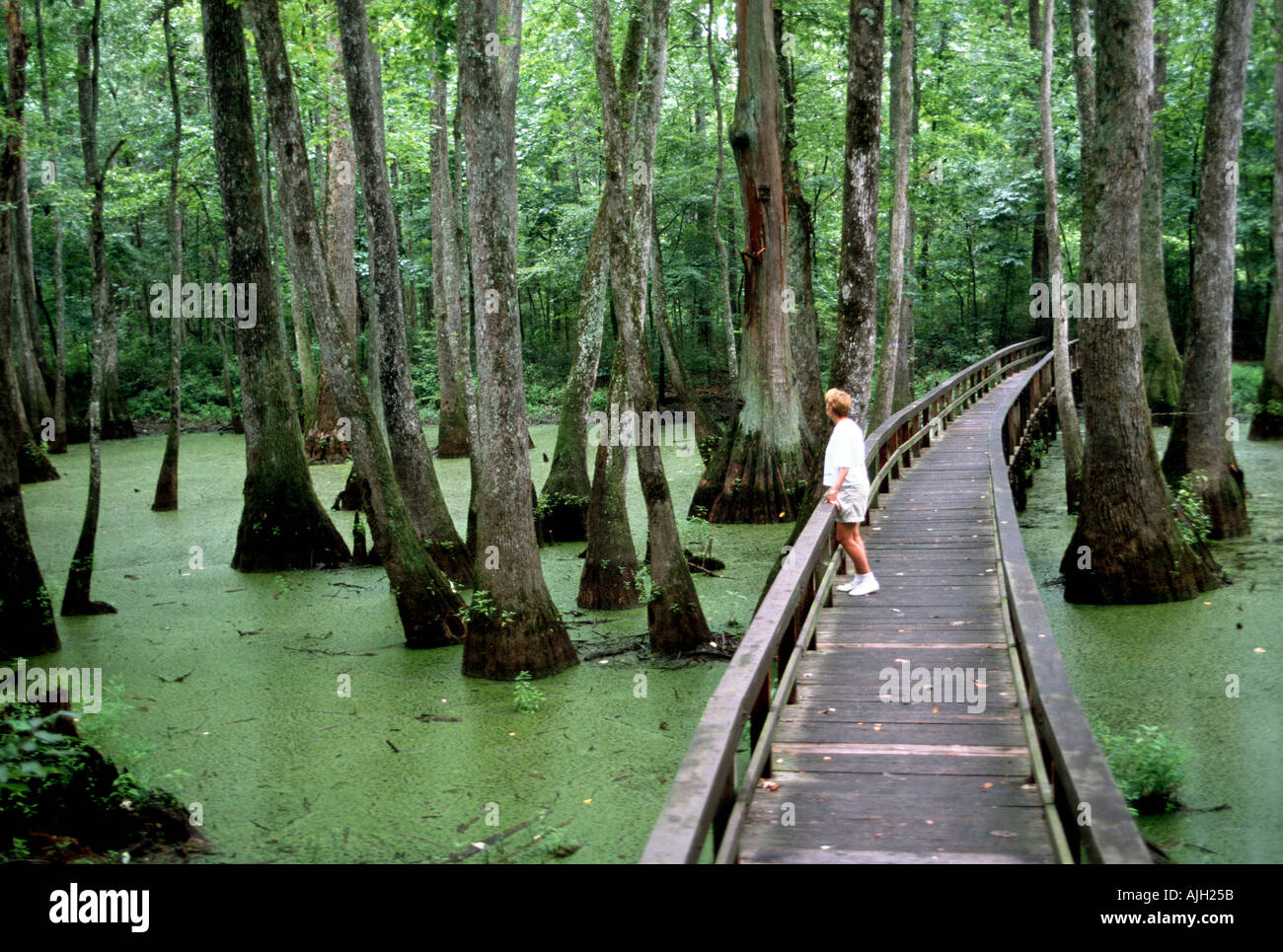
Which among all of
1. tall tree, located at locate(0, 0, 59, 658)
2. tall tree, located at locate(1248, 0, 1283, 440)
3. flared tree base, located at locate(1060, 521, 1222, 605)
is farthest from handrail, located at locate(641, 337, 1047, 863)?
tall tree, located at locate(1248, 0, 1283, 440)

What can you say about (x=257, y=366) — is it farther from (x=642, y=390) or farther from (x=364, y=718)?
(x=364, y=718)

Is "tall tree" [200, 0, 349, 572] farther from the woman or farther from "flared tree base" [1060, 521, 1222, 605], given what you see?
"flared tree base" [1060, 521, 1222, 605]

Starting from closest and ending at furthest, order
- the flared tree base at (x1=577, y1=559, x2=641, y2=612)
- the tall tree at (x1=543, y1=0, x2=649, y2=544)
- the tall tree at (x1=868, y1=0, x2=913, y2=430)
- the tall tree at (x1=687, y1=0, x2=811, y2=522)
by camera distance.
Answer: the tall tree at (x1=543, y1=0, x2=649, y2=544)
the flared tree base at (x1=577, y1=559, x2=641, y2=612)
the tall tree at (x1=687, y1=0, x2=811, y2=522)
the tall tree at (x1=868, y1=0, x2=913, y2=430)

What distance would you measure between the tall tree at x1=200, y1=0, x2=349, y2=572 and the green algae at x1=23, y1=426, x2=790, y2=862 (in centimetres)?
55

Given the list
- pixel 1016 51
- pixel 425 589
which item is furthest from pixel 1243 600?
pixel 1016 51

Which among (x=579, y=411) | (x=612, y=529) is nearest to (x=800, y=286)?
(x=579, y=411)

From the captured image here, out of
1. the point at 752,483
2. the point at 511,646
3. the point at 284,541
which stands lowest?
the point at 511,646

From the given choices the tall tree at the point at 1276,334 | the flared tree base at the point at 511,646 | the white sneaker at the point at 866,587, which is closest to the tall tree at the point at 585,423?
the flared tree base at the point at 511,646

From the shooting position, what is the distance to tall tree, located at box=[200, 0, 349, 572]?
1287cm

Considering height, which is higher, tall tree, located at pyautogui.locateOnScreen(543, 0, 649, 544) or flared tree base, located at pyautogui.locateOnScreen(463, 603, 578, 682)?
tall tree, located at pyautogui.locateOnScreen(543, 0, 649, 544)

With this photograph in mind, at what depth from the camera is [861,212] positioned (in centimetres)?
1127

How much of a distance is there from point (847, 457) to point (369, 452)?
4.54 meters

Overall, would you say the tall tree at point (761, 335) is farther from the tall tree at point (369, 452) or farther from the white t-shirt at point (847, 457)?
the white t-shirt at point (847, 457)

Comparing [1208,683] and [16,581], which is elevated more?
[16,581]
